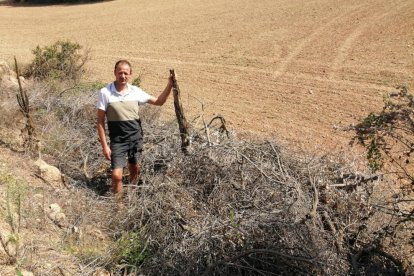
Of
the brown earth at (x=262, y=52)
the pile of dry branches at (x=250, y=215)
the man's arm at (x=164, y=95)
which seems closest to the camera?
the pile of dry branches at (x=250, y=215)

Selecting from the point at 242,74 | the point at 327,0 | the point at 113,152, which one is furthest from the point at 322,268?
the point at 327,0

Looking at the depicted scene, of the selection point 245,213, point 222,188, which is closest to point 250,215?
point 245,213

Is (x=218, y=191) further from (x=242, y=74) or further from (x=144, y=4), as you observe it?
(x=144, y=4)

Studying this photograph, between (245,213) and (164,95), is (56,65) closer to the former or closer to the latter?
(164,95)

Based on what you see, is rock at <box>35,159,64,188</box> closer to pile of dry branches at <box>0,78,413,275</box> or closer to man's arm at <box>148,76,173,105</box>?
pile of dry branches at <box>0,78,413,275</box>

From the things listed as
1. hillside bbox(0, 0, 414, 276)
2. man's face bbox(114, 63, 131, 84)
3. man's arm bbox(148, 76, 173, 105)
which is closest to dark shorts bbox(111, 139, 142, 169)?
hillside bbox(0, 0, 414, 276)

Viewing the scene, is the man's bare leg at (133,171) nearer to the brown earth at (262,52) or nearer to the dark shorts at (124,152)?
the dark shorts at (124,152)

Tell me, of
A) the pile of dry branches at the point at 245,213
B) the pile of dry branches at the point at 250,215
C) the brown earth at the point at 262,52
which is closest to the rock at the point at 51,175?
the pile of dry branches at the point at 245,213

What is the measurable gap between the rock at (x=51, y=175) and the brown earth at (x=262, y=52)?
5.82 ft

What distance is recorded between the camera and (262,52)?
12.3 meters

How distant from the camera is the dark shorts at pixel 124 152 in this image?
14.5 ft

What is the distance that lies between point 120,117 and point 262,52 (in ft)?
28.0

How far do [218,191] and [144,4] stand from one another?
19.0m

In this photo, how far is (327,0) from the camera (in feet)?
57.0
